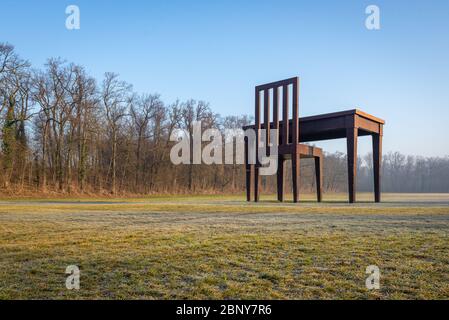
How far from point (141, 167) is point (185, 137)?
8527 mm

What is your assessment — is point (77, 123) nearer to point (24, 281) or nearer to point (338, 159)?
point (24, 281)

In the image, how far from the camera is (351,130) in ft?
57.3

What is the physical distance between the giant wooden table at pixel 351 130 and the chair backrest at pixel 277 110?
2.98ft

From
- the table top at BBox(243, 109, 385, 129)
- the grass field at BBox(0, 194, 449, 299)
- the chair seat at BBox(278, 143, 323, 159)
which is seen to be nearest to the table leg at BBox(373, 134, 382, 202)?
the table top at BBox(243, 109, 385, 129)

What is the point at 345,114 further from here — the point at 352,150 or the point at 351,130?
the point at 352,150

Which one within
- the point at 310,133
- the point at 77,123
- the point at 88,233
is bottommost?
the point at 88,233

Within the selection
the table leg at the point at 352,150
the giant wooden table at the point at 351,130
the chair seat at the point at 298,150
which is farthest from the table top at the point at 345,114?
the chair seat at the point at 298,150

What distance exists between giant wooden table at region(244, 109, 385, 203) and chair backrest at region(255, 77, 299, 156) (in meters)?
0.91

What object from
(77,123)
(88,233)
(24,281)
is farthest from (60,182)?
(24,281)

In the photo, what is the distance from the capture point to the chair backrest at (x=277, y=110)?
1909 cm

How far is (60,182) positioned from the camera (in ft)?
100

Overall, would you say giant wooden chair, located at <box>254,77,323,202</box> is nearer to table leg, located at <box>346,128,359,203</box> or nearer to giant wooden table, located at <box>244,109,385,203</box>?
giant wooden table, located at <box>244,109,385,203</box>

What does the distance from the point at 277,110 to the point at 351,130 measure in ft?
14.7

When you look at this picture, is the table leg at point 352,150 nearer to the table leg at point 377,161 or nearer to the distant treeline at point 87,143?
the table leg at point 377,161
